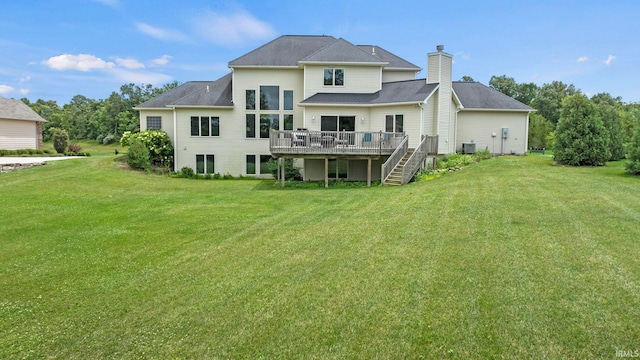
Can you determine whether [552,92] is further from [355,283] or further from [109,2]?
[355,283]

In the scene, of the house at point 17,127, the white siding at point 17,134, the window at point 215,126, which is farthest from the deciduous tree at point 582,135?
the white siding at point 17,134

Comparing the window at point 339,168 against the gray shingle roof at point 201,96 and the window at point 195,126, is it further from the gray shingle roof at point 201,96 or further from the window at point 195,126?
the window at point 195,126

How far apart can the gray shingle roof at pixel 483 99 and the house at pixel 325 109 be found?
62mm

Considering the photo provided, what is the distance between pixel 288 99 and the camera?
2394 cm

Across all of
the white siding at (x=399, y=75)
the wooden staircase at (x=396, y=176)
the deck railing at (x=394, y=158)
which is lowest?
the wooden staircase at (x=396, y=176)

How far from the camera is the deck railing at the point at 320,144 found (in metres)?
18.5

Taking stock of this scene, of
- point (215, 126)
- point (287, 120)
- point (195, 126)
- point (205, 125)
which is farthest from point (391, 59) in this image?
point (195, 126)

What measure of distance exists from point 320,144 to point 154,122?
1348 cm

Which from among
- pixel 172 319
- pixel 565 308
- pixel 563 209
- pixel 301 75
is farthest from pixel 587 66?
pixel 172 319

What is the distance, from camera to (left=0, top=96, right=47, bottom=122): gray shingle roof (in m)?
29.8

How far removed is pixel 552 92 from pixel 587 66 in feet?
104

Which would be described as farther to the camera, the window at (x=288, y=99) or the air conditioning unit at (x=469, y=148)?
the window at (x=288, y=99)

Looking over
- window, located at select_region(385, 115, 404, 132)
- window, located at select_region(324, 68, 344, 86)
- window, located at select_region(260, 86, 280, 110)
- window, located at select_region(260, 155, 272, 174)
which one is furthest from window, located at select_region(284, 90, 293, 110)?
window, located at select_region(385, 115, 404, 132)

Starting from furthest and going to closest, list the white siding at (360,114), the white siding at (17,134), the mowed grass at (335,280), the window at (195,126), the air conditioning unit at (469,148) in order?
the white siding at (17,134), the window at (195,126), the air conditioning unit at (469,148), the white siding at (360,114), the mowed grass at (335,280)
